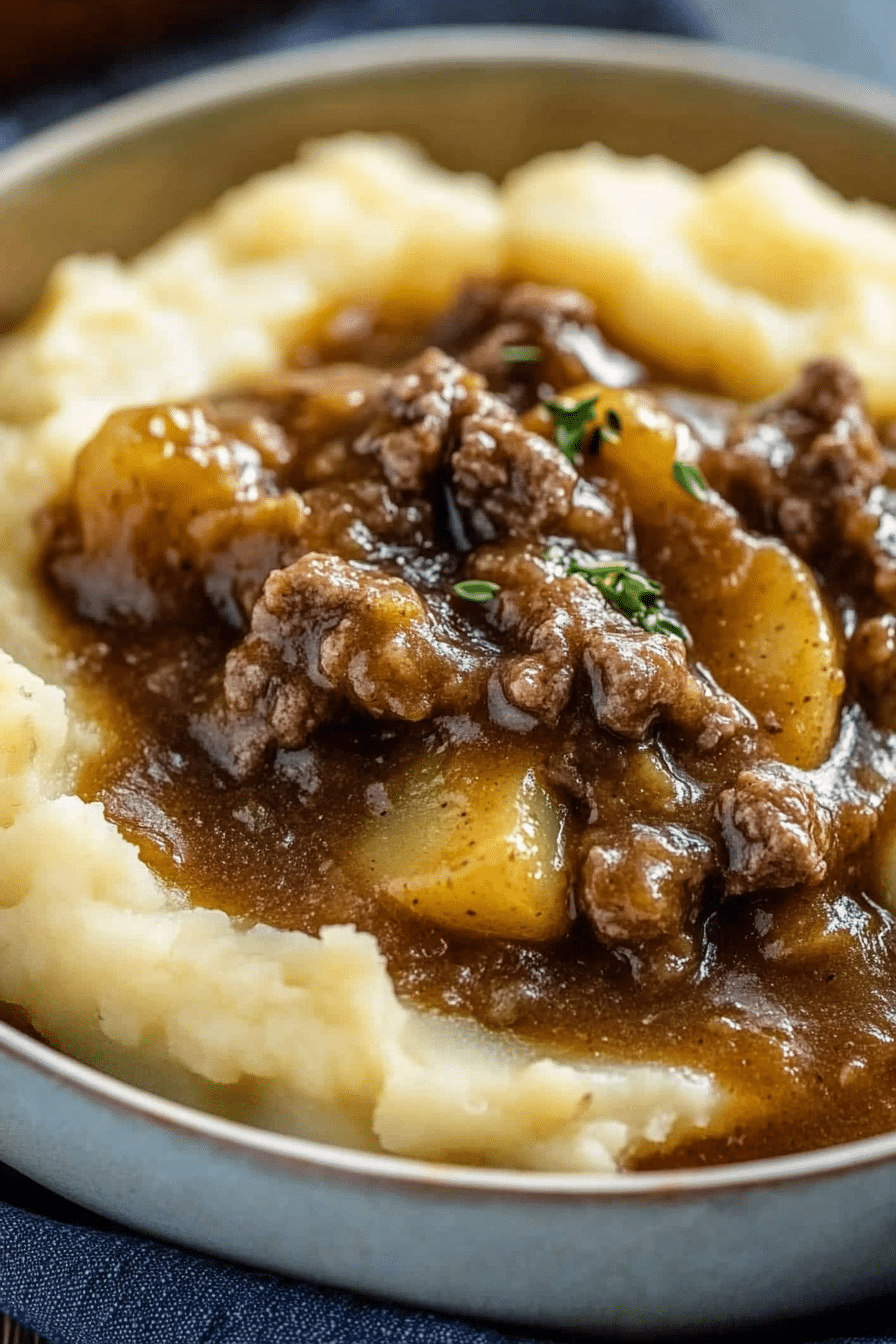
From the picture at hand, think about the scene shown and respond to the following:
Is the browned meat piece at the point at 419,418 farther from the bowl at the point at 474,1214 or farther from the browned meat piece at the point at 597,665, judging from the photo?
the bowl at the point at 474,1214

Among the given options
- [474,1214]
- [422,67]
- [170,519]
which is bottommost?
[474,1214]

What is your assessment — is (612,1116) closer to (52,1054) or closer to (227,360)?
(52,1054)

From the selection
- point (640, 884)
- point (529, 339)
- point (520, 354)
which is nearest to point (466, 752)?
point (640, 884)

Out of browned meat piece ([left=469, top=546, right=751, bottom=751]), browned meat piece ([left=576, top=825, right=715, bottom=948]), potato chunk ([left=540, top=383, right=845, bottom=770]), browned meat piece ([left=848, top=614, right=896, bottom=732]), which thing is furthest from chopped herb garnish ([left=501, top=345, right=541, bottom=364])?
browned meat piece ([left=576, top=825, right=715, bottom=948])

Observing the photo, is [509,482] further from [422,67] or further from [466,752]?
[422,67]

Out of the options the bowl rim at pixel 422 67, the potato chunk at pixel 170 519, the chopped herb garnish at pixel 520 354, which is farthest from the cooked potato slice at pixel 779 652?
the bowl rim at pixel 422 67

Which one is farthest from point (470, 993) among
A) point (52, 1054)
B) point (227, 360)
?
point (227, 360)

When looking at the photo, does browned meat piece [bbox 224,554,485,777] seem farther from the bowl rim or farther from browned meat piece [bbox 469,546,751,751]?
the bowl rim
